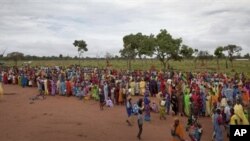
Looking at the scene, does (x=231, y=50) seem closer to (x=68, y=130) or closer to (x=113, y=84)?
(x=113, y=84)

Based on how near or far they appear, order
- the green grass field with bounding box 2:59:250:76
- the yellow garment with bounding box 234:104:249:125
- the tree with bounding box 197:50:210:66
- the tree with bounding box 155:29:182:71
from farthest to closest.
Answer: the tree with bounding box 197:50:210:66 → the green grass field with bounding box 2:59:250:76 → the tree with bounding box 155:29:182:71 → the yellow garment with bounding box 234:104:249:125

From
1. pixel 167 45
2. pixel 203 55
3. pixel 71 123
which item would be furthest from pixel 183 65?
pixel 71 123

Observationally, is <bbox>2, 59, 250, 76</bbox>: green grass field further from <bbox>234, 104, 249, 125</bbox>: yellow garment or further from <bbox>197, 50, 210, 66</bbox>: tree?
<bbox>234, 104, 249, 125</bbox>: yellow garment

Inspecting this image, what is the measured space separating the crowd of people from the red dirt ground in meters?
0.69

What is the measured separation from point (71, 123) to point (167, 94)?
5.17 metres

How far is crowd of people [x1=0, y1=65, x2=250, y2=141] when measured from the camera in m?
13.4

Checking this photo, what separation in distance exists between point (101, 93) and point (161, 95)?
346cm

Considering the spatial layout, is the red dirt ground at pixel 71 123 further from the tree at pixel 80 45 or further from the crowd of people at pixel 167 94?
the tree at pixel 80 45

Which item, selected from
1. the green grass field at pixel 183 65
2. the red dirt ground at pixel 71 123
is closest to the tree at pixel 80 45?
the green grass field at pixel 183 65

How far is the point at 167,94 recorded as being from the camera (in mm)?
18875

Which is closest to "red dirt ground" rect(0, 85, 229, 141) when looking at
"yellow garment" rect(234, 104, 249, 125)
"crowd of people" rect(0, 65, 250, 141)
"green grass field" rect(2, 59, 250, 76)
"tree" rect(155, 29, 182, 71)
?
"crowd of people" rect(0, 65, 250, 141)

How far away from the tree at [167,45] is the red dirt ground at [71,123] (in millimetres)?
15366

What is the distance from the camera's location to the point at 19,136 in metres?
14.5

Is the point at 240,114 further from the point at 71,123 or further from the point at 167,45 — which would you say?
the point at 167,45
